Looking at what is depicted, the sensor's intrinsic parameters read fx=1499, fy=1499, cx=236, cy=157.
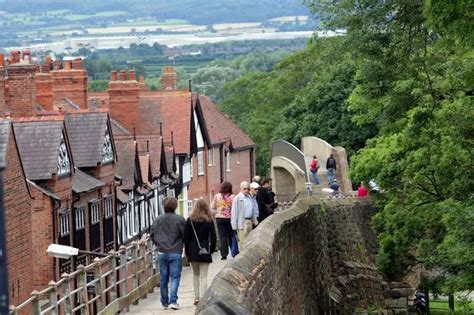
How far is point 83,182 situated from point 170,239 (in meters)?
22.6

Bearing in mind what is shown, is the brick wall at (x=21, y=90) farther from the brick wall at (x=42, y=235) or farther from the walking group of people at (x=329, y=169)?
the walking group of people at (x=329, y=169)

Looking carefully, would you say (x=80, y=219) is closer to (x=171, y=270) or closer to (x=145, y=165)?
(x=145, y=165)

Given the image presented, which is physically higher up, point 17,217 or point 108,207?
point 17,217

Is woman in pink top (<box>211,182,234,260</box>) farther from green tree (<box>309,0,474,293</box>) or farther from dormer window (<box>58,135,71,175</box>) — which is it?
dormer window (<box>58,135,71,175</box>)

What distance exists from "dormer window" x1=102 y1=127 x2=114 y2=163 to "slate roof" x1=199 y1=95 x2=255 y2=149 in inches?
1115

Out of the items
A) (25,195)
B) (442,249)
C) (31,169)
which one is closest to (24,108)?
(31,169)

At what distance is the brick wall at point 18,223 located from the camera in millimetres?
33094

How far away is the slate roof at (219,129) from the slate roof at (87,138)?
97.6 ft

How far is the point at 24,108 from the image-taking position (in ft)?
133

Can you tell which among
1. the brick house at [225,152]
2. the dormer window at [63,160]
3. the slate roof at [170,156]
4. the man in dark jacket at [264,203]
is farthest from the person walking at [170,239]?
the brick house at [225,152]

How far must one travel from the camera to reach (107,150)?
44781mm

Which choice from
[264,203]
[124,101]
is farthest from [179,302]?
[124,101]

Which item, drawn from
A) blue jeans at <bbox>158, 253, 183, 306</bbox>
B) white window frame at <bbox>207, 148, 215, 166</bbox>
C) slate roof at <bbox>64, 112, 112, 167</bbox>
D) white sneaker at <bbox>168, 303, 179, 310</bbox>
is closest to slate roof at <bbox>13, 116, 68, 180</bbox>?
slate roof at <bbox>64, 112, 112, 167</bbox>

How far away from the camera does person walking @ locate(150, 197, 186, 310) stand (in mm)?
19969
